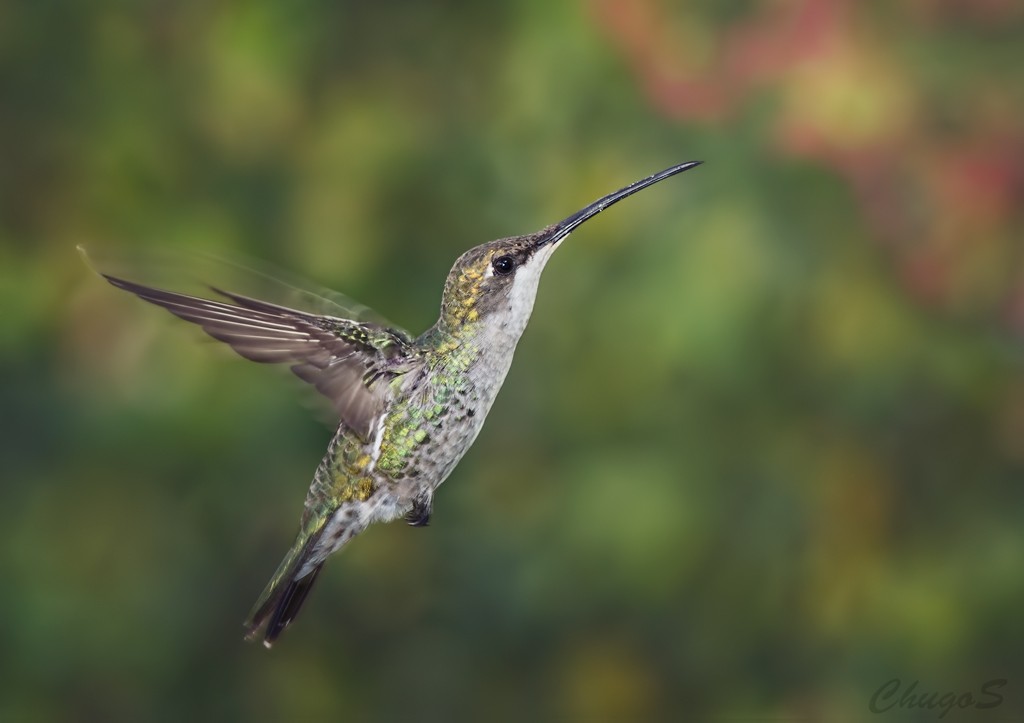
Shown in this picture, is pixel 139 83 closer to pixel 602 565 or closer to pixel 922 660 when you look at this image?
pixel 602 565

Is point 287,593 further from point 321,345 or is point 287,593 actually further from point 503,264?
point 503,264

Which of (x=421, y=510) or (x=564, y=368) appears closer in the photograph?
(x=421, y=510)

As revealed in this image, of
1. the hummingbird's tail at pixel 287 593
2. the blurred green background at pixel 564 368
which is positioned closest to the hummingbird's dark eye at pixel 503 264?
the hummingbird's tail at pixel 287 593

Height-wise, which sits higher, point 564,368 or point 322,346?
point 322,346

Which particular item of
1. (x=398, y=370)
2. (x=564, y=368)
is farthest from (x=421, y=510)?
(x=564, y=368)

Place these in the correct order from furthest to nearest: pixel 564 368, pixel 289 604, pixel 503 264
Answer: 1. pixel 564 368
2. pixel 289 604
3. pixel 503 264

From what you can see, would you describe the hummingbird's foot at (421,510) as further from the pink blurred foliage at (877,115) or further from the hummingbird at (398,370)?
the pink blurred foliage at (877,115)

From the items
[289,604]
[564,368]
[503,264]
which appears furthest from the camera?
[564,368]
